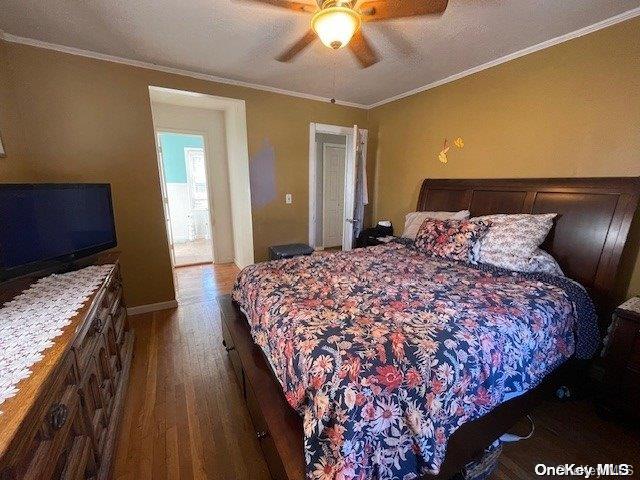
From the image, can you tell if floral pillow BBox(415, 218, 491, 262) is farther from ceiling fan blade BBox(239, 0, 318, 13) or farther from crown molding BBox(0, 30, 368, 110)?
crown molding BBox(0, 30, 368, 110)

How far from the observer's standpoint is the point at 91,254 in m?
1.91

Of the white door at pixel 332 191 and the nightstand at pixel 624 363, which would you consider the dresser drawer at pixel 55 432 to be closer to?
the nightstand at pixel 624 363

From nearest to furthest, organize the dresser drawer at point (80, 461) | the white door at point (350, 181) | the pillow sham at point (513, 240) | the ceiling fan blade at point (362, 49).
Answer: the dresser drawer at point (80, 461)
the ceiling fan blade at point (362, 49)
the pillow sham at point (513, 240)
the white door at point (350, 181)

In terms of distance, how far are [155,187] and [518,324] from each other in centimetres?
317

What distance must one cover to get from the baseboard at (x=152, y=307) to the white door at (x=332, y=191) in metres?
2.93

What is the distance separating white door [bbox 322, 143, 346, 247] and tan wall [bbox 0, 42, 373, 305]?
5.02 ft

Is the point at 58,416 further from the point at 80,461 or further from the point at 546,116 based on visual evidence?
the point at 546,116

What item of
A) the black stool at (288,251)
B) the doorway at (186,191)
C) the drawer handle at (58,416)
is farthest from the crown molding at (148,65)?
the doorway at (186,191)

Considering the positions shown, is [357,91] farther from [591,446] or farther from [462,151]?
[591,446]

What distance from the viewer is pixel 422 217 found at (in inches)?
108

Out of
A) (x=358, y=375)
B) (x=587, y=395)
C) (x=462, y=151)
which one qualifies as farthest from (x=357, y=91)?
(x=587, y=395)

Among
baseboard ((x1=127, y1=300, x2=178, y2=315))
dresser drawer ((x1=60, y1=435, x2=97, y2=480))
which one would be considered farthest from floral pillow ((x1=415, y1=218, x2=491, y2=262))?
baseboard ((x1=127, y1=300, x2=178, y2=315))

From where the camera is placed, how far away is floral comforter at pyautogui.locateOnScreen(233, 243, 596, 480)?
2.88 ft

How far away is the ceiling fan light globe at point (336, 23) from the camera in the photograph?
1247mm
